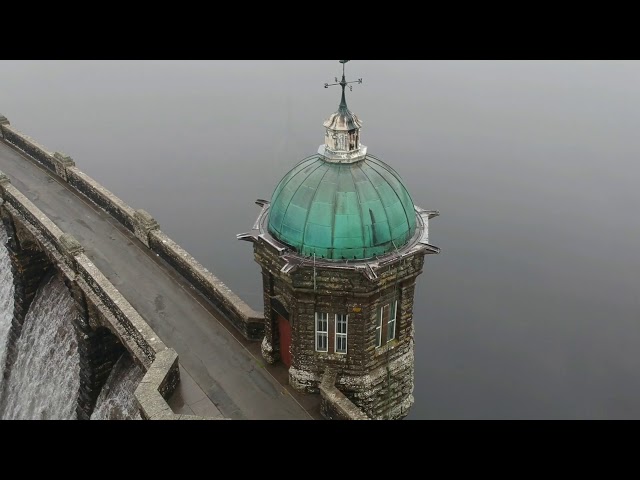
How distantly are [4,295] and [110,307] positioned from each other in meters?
14.9

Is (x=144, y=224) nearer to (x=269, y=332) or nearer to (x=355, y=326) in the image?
(x=269, y=332)

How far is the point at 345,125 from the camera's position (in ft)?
47.9

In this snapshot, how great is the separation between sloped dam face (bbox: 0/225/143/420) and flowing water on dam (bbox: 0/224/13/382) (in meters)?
0.05

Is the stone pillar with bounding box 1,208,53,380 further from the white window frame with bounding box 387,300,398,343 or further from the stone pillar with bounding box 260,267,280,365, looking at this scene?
the white window frame with bounding box 387,300,398,343

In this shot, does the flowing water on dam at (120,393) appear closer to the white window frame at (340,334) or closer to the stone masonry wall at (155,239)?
the stone masonry wall at (155,239)

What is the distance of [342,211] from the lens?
46.6 ft

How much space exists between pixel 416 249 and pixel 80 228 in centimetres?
1732

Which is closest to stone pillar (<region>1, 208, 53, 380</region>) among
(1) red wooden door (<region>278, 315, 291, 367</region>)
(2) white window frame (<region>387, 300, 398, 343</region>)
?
(1) red wooden door (<region>278, 315, 291, 367</region>)

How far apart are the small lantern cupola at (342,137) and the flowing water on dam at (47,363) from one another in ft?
52.9

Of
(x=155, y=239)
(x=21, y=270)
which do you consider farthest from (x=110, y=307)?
(x=21, y=270)

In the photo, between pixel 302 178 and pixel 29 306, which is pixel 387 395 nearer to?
pixel 302 178

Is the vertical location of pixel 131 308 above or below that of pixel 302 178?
below

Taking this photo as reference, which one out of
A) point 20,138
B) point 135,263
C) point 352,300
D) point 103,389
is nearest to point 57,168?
point 20,138

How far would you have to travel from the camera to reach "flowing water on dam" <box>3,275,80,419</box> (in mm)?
24828
